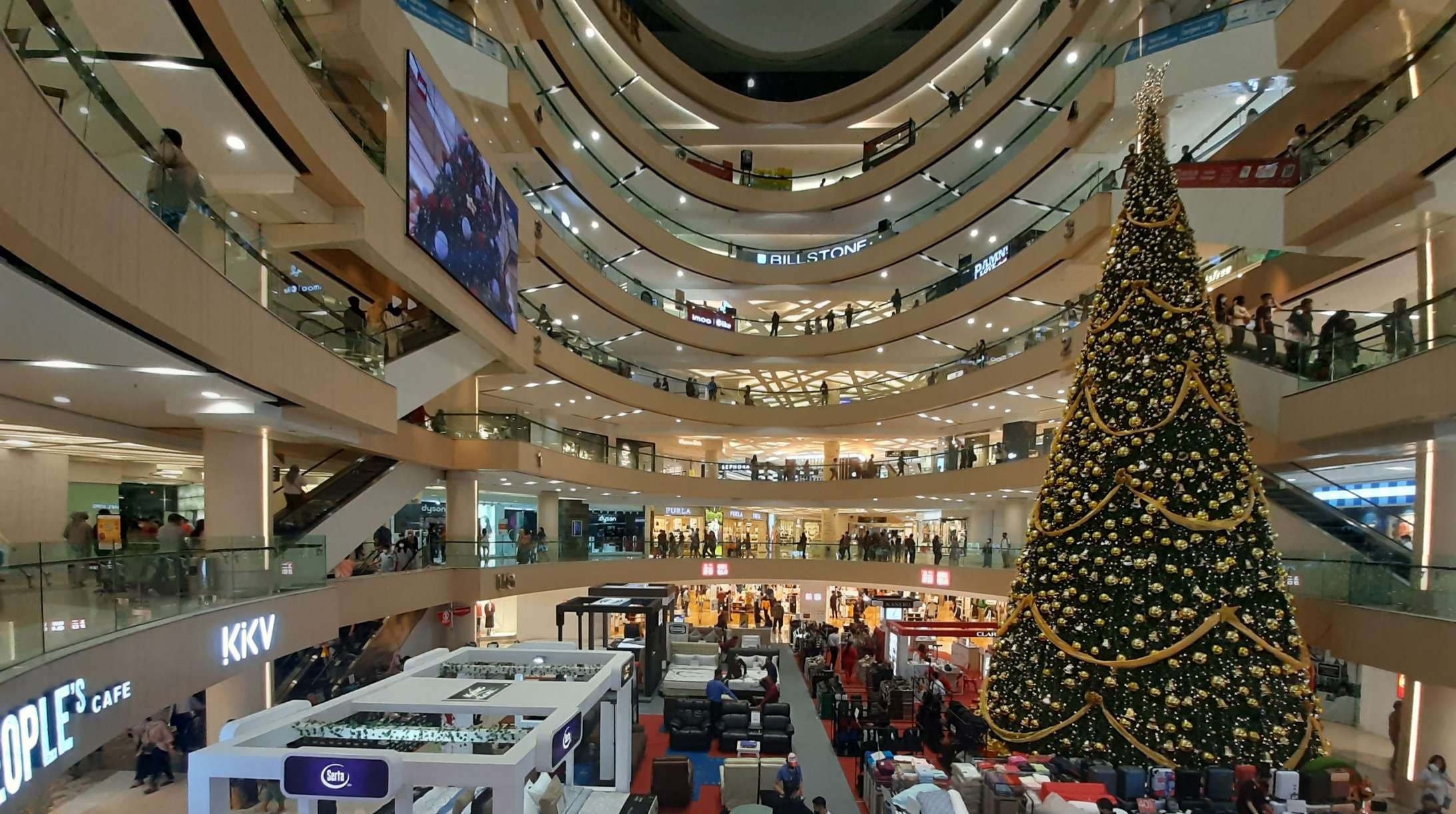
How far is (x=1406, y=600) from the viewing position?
860 centimetres

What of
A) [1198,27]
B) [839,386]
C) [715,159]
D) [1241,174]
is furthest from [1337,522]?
[715,159]

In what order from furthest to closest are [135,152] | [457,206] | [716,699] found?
[716,699]
[457,206]
[135,152]

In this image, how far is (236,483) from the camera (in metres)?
10.6

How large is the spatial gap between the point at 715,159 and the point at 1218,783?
108ft

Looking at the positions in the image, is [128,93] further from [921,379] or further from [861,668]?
[921,379]

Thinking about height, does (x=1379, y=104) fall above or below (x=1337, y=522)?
above

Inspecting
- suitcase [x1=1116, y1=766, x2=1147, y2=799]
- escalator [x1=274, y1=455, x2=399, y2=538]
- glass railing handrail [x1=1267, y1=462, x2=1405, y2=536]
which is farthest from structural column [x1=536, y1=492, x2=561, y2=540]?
suitcase [x1=1116, y1=766, x2=1147, y2=799]

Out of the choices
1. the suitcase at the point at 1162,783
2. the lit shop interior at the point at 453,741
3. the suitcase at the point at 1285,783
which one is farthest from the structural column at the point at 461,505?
the suitcase at the point at 1285,783

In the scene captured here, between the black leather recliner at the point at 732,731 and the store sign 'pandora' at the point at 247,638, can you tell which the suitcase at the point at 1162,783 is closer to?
the black leather recliner at the point at 732,731

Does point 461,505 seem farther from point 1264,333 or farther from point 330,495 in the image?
point 1264,333

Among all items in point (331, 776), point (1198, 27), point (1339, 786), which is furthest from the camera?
point (1198, 27)

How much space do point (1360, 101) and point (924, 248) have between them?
16.0 metres

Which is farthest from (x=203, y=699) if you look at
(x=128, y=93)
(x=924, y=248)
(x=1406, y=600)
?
(x=924, y=248)

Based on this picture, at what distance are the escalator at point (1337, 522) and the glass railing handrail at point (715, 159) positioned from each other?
1646 cm
